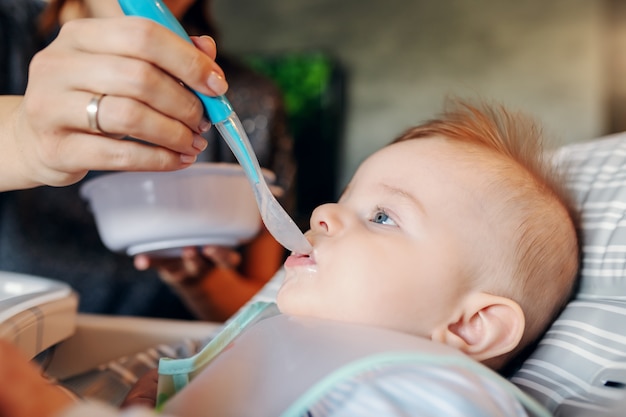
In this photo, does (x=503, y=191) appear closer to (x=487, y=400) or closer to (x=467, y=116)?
(x=467, y=116)

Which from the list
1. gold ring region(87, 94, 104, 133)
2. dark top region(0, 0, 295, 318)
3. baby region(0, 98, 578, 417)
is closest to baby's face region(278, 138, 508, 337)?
baby region(0, 98, 578, 417)

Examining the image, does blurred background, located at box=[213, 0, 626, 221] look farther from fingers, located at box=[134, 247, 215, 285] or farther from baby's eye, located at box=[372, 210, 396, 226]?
baby's eye, located at box=[372, 210, 396, 226]

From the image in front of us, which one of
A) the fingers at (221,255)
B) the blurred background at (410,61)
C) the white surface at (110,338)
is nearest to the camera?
the white surface at (110,338)

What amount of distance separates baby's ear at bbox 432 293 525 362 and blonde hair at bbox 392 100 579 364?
2cm

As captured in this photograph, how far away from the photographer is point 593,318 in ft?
2.20

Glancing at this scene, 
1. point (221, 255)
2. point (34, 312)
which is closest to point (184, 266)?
point (221, 255)

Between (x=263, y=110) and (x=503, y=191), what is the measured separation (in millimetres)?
790

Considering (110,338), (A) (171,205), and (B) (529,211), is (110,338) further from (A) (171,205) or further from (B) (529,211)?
(B) (529,211)

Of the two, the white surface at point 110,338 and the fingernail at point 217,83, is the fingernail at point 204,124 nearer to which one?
the fingernail at point 217,83

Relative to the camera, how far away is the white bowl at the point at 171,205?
0.83 m

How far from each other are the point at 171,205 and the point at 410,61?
2632 millimetres

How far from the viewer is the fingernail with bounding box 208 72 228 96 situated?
554 millimetres

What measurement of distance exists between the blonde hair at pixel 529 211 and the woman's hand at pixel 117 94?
0.31 m

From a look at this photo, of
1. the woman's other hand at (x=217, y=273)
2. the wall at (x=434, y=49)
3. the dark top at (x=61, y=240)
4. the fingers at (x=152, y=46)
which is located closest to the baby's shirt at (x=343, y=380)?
the fingers at (x=152, y=46)
